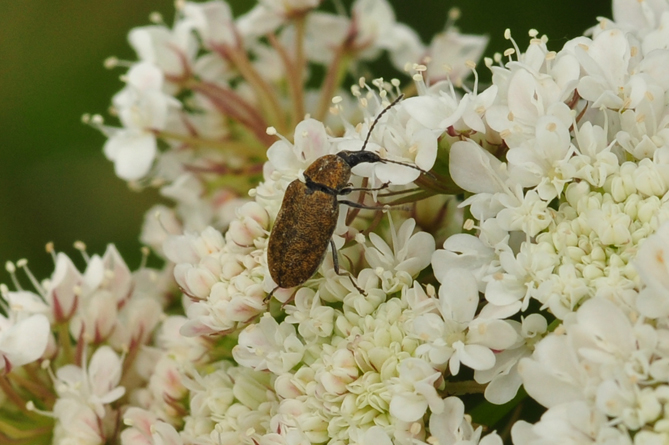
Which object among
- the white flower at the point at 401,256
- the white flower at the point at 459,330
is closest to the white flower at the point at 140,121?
the white flower at the point at 401,256

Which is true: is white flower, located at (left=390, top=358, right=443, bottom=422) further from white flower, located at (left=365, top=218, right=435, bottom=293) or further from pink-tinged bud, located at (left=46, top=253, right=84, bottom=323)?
pink-tinged bud, located at (left=46, top=253, right=84, bottom=323)

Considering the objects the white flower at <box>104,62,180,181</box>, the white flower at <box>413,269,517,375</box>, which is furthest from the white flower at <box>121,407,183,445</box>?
the white flower at <box>104,62,180,181</box>

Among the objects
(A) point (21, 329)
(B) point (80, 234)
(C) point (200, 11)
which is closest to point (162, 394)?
(A) point (21, 329)

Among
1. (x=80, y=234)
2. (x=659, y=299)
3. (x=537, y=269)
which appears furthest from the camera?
(x=80, y=234)

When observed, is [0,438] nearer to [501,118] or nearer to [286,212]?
[286,212]

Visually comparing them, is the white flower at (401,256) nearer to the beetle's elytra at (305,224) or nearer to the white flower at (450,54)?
the beetle's elytra at (305,224)

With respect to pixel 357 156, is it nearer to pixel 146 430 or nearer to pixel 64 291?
pixel 146 430
